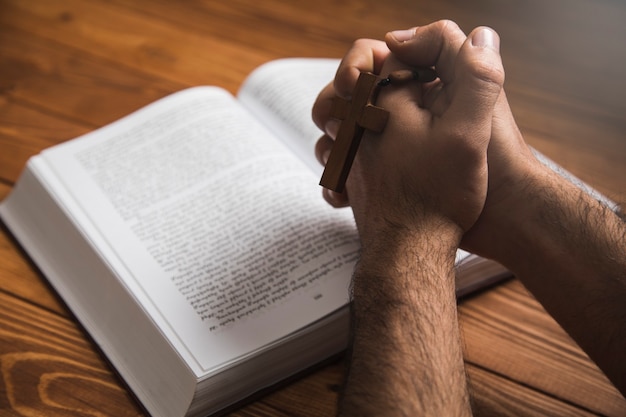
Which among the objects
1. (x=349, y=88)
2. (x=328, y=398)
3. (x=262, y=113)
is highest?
(x=349, y=88)

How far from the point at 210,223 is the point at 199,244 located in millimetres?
30

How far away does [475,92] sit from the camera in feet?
2.11

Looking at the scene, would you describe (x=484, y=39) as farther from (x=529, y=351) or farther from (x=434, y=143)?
(x=529, y=351)

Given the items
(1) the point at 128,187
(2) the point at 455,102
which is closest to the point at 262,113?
(1) the point at 128,187

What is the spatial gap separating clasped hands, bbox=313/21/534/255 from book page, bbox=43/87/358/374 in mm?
72

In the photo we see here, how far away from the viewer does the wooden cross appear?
67 centimetres

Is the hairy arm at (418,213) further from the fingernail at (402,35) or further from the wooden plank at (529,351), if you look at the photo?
the wooden plank at (529,351)

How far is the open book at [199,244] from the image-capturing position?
0.65m

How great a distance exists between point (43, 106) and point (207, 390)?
1.67ft

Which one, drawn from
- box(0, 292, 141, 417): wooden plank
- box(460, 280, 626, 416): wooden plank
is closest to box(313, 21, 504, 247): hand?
box(460, 280, 626, 416): wooden plank

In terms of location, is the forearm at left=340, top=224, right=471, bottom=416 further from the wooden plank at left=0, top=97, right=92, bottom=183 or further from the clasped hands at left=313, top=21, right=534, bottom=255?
the wooden plank at left=0, top=97, right=92, bottom=183

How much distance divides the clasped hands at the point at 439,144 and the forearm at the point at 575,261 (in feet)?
0.09

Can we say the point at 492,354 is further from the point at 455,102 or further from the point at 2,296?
the point at 2,296

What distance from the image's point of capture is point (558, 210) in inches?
27.0
